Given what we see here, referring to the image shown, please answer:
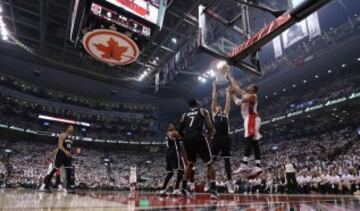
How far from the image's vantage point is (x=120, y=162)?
123ft

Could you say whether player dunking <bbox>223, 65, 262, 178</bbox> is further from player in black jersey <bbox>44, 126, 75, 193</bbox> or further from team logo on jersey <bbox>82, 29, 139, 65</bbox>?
player in black jersey <bbox>44, 126, 75, 193</bbox>

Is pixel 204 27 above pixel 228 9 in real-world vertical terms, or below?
below

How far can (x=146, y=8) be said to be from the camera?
29.2 feet

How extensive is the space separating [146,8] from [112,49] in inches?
79.8

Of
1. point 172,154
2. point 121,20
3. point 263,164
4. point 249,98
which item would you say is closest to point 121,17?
point 121,20

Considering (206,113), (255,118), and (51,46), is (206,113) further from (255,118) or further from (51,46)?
(51,46)

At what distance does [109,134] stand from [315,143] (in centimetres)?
2893

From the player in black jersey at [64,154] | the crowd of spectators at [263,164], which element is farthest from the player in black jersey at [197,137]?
the crowd of spectators at [263,164]

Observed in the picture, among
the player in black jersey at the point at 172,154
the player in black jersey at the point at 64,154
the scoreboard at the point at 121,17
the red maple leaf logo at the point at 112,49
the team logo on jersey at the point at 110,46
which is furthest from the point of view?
the red maple leaf logo at the point at 112,49

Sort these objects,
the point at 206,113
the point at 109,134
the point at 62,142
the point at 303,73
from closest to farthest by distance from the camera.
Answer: the point at 206,113
the point at 62,142
the point at 303,73
the point at 109,134

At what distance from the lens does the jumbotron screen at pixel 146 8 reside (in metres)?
8.38

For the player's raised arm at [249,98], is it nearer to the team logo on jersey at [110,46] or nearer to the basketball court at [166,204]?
the basketball court at [166,204]

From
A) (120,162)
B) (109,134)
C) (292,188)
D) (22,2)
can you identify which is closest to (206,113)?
(292,188)

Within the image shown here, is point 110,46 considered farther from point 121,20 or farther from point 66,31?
point 66,31
